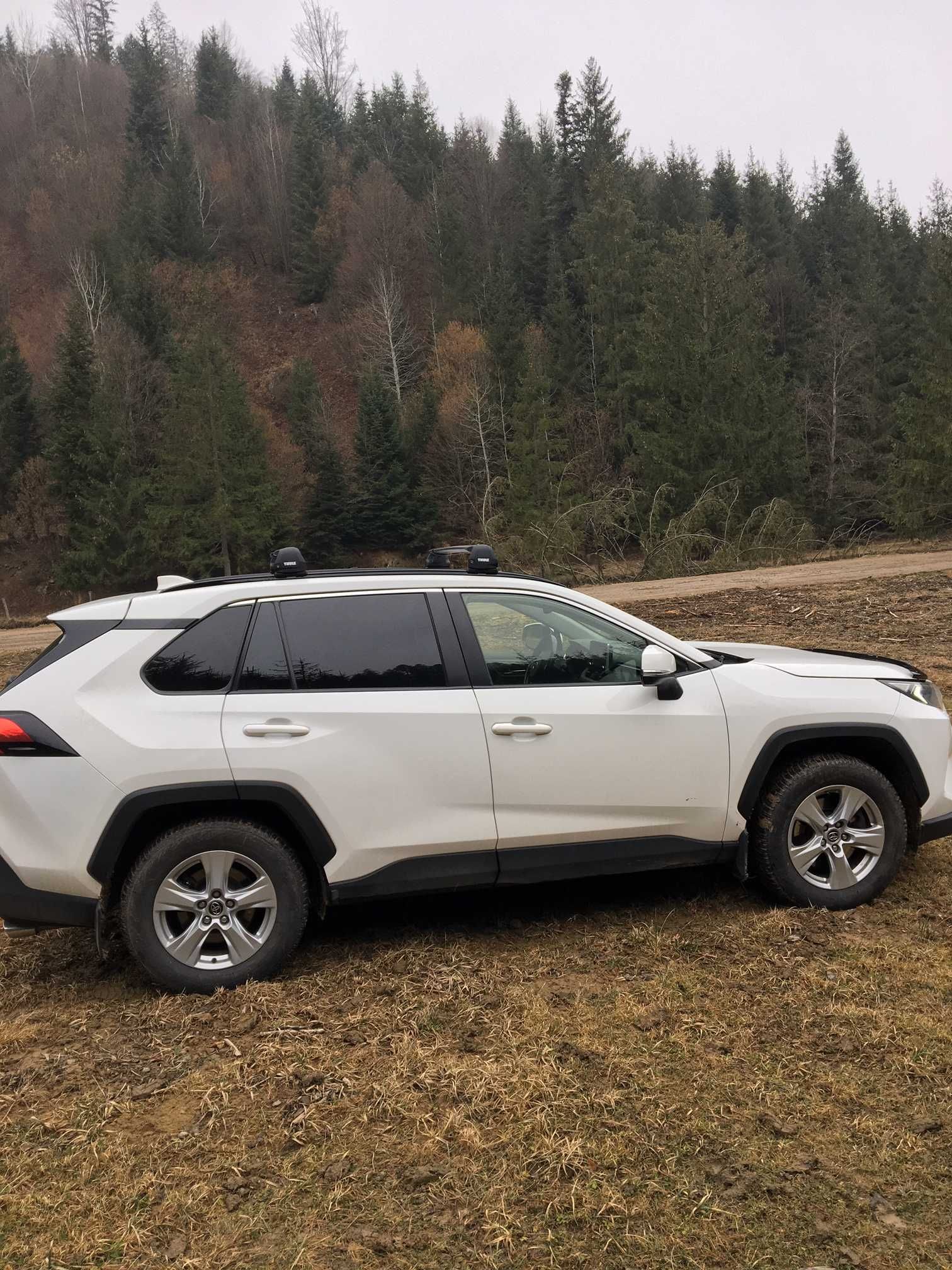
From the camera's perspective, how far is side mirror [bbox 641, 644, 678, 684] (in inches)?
171

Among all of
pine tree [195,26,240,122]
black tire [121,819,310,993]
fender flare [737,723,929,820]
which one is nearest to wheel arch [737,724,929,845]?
fender flare [737,723,929,820]

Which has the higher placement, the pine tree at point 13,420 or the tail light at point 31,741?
the pine tree at point 13,420

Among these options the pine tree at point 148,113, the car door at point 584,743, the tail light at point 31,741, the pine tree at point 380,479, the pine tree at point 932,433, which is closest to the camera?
the tail light at point 31,741

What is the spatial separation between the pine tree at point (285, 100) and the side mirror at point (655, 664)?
94.0 meters

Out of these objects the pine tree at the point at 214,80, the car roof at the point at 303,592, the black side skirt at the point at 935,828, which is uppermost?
the pine tree at the point at 214,80

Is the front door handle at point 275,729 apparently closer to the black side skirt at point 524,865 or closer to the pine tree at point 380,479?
the black side skirt at point 524,865

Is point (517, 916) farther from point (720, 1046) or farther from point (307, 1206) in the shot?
point (307, 1206)

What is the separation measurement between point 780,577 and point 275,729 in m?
16.0

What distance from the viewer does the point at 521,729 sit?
4.27m

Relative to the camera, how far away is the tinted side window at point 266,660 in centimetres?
419

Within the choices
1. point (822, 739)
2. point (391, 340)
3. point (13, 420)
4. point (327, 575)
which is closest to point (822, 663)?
point (822, 739)

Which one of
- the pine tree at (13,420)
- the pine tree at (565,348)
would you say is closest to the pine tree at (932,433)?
the pine tree at (565,348)

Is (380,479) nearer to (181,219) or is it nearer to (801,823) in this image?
(181,219)

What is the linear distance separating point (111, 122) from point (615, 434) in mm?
64527
